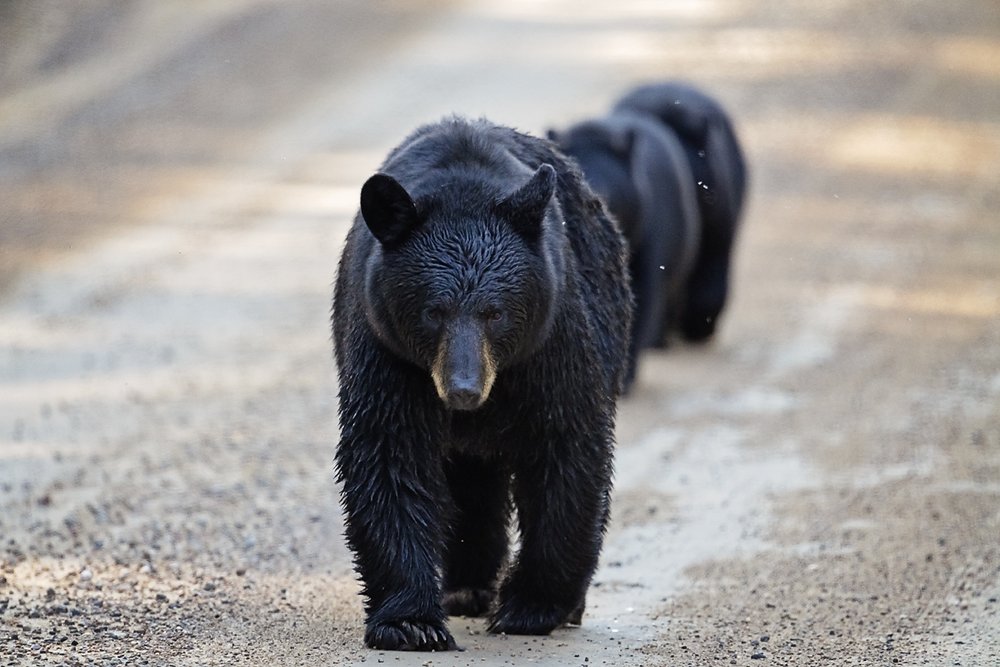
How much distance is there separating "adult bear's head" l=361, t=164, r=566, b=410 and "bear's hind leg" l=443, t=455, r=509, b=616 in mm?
1129

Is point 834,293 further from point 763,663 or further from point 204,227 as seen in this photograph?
point 763,663

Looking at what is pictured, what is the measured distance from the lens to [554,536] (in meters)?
6.24

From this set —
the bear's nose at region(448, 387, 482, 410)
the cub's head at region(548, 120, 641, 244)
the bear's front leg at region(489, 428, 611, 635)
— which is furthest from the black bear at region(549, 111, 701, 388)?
the bear's nose at region(448, 387, 482, 410)

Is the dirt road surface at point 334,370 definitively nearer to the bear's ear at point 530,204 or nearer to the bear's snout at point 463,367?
the bear's snout at point 463,367

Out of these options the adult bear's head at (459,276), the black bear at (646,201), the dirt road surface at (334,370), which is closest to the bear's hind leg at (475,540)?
the dirt road surface at (334,370)

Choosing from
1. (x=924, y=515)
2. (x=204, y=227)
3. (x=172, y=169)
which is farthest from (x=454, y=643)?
(x=172, y=169)

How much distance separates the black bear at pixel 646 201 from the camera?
11.7 m

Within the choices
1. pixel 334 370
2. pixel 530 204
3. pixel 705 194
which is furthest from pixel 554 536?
pixel 705 194

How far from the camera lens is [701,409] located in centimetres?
1123

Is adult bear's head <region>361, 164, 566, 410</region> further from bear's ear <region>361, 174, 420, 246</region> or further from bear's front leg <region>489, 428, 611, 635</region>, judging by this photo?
bear's front leg <region>489, 428, 611, 635</region>

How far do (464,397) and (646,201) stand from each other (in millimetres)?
6935

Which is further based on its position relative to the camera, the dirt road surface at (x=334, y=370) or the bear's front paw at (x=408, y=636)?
the dirt road surface at (x=334, y=370)

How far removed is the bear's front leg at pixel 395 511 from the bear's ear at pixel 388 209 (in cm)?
58

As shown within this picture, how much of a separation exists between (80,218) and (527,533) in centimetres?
1046
